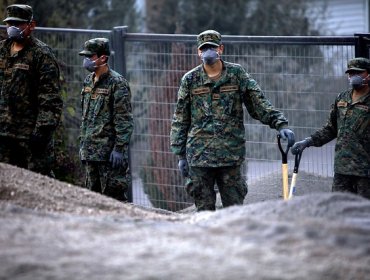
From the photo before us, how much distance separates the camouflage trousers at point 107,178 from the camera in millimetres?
10258

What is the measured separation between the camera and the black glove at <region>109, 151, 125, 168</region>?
33.0 ft

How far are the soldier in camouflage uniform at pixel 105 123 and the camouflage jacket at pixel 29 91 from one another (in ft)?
1.06

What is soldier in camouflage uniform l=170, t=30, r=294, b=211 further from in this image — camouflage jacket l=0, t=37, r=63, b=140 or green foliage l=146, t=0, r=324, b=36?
green foliage l=146, t=0, r=324, b=36

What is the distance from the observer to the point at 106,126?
10.2 meters

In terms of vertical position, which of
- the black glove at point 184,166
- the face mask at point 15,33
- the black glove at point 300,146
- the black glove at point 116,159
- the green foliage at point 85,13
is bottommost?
the black glove at point 184,166

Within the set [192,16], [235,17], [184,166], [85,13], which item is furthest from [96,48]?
[235,17]

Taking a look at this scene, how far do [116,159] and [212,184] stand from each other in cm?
94

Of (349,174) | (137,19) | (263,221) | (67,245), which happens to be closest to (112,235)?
(67,245)

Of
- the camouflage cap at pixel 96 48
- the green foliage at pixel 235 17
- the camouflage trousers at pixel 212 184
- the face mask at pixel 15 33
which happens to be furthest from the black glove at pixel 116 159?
the green foliage at pixel 235 17

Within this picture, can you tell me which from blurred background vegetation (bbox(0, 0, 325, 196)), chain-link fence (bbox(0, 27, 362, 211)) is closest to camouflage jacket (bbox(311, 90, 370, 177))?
chain-link fence (bbox(0, 27, 362, 211))

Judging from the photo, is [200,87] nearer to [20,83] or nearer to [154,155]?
[20,83]

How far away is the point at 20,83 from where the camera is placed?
1040cm

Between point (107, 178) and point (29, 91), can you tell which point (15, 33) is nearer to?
point (29, 91)

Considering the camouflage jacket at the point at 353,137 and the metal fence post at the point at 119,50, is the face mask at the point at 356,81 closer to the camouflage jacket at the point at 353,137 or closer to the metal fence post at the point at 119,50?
the camouflage jacket at the point at 353,137
